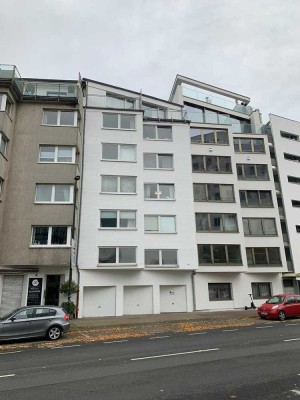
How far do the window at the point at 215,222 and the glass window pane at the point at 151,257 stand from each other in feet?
15.3

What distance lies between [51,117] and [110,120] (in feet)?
17.4

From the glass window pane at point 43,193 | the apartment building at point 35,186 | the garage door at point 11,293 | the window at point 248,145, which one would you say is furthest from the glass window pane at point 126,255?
the window at point 248,145

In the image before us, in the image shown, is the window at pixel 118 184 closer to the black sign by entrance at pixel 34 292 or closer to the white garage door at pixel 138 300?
the white garage door at pixel 138 300

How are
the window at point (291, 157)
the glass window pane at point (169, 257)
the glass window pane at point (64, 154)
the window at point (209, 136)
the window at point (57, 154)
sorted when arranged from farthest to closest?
the window at point (291, 157)
the window at point (209, 136)
the glass window pane at point (169, 257)
the glass window pane at point (64, 154)
the window at point (57, 154)

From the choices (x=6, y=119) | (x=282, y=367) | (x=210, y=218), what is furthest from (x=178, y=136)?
(x=282, y=367)

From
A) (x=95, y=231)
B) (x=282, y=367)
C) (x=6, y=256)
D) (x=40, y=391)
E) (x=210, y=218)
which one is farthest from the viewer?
(x=210, y=218)

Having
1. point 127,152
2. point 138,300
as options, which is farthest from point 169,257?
point 127,152

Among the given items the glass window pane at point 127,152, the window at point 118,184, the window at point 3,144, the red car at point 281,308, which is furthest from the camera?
the glass window pane at point 127,152

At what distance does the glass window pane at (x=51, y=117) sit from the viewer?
78.0 ft

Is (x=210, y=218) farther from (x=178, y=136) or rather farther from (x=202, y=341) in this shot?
(x=202, y=341)

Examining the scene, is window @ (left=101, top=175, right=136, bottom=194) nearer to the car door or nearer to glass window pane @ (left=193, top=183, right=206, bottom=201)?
glass window pane @ (left=193, top=183, right=206, bottom=201)

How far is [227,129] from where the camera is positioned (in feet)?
99.1

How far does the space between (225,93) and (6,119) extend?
88.1 feet

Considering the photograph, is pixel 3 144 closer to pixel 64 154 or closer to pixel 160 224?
pixel 64 154
